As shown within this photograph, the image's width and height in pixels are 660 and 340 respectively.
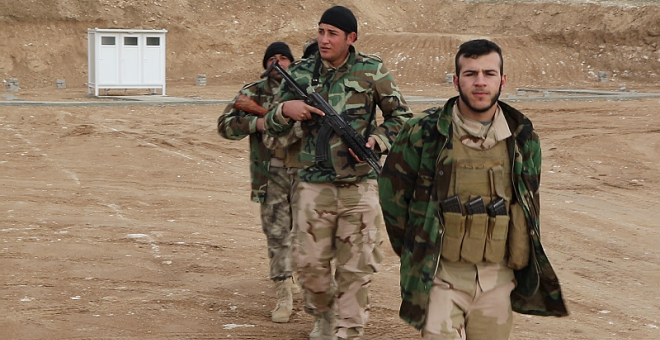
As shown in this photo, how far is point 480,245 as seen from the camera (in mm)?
3867

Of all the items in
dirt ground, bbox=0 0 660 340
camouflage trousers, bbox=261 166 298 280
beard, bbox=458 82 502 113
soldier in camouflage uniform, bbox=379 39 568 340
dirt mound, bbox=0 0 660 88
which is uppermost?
dirt mound, bbox=0 0 660 88

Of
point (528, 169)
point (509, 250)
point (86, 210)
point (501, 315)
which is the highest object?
point (528, 169)

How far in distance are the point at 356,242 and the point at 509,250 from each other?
166 cm

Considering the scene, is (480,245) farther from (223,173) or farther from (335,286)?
(223,173)

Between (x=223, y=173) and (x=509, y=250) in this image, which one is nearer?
(x=509, y=250)

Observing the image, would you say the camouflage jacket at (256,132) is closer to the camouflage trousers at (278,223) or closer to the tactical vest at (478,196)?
the camouflage trousers at (278,223)

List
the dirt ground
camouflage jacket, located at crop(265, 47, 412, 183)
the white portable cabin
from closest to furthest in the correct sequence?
camouflage jacket, located at crop(265, 47, 412, 183)
the dirt ground
the white portable cabin

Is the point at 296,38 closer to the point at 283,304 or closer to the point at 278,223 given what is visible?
the point at 278,223

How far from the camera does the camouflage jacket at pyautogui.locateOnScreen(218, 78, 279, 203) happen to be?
6.70 meters

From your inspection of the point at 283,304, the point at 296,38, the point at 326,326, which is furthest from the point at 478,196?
the point at 296,38

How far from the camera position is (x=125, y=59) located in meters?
26.6

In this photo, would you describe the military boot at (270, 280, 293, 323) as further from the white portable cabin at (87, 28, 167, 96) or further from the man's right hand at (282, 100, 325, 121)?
the white portable cabin at (87, 28, 167, 96)

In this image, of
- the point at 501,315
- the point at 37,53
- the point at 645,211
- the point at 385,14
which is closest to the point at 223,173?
the point at 645,211

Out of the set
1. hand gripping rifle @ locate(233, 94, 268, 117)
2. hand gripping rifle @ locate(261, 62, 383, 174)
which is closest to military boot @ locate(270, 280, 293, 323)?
hand gripping rifle @ locate(233, 94, 268, 117)
